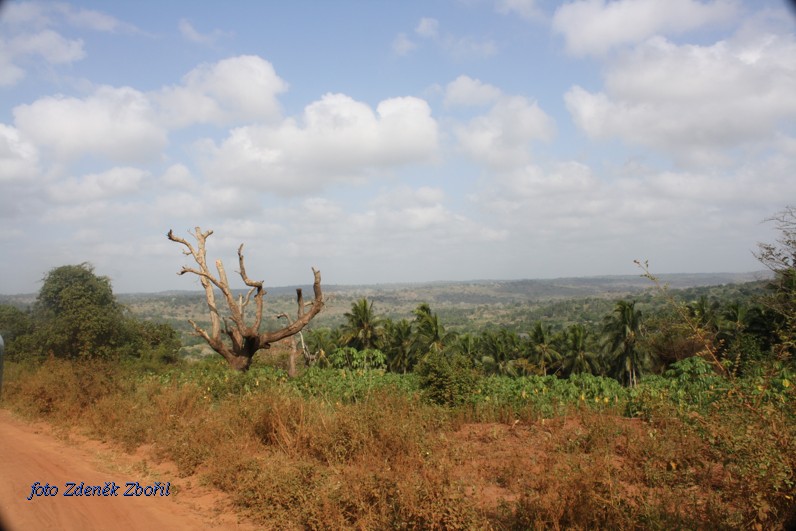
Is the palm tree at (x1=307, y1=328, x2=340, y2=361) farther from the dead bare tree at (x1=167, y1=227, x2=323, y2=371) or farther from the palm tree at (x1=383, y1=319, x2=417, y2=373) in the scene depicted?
the dead bare tree at (x1=167, y1=227, x2=323, y2=371)

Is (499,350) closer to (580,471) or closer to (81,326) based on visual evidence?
(81,326)

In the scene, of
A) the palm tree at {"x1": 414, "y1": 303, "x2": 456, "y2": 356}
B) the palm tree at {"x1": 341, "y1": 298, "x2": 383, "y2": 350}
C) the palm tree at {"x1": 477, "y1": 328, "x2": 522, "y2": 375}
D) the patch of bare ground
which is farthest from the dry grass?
the palm tree at {"x1": 477, "y1": 328, "x2": 522, "y2": 375}

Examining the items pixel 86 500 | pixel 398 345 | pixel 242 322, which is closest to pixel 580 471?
pixel 86 500

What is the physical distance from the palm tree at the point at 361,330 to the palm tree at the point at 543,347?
15378mm

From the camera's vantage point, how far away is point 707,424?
4.91 meters

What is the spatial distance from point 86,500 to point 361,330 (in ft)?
129

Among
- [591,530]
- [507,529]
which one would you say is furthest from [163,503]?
A: [591,530]

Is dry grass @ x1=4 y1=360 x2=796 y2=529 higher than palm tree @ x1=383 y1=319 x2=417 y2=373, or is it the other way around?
dry grass @ x1=4 y1=360 x2=796 y2=529

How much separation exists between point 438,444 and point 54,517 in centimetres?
474

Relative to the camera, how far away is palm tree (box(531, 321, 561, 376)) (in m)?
46.7

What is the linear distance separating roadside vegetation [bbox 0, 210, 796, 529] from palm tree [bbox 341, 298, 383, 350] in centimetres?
3120

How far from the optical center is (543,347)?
47.0 metres

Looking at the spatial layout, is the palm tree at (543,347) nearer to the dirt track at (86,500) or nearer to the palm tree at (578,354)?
the palm tree at (578,354)

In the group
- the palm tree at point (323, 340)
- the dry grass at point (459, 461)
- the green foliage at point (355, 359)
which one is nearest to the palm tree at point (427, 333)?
the palm tree at point (323, 340)
